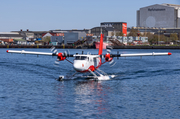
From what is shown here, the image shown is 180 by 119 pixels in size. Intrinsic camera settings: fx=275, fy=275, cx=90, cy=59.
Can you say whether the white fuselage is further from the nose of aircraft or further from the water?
the water

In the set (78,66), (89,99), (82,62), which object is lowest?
(89,99)

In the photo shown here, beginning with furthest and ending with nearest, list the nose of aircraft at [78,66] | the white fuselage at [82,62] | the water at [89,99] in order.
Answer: the white fuselage at [82,62], the nose of aircraft at [78,66], the water at [89,99]

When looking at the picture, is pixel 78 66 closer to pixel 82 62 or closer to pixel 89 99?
pixel 82 62

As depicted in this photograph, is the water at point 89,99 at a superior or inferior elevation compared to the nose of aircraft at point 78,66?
inferior

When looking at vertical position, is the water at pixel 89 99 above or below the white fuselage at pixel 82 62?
below

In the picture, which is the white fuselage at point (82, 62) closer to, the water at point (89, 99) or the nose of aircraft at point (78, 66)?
the nose of aircraft at point (78, 66)

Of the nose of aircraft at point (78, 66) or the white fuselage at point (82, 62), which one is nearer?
the nose of aircraft at point (78, 66)

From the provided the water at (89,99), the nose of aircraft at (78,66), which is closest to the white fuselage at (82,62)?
the nose of aircraft at (78,66)

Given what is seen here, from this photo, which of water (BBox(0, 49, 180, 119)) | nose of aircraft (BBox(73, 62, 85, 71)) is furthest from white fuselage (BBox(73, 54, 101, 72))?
water (BBox(0, 49, 180, 119))

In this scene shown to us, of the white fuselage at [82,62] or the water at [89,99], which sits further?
the white fuselage at [82,62]

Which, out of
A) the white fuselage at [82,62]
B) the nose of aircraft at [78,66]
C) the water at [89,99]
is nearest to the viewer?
the water at [89,99]

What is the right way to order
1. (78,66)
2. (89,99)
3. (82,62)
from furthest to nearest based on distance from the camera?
(82,62), (78,66), (89,99)

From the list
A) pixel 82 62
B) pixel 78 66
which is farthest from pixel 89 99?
pixel 82 62

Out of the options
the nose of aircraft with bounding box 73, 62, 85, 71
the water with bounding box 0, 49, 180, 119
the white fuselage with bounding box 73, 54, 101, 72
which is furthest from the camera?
the white fuselage with bounding box 73, 54, 101, 72
